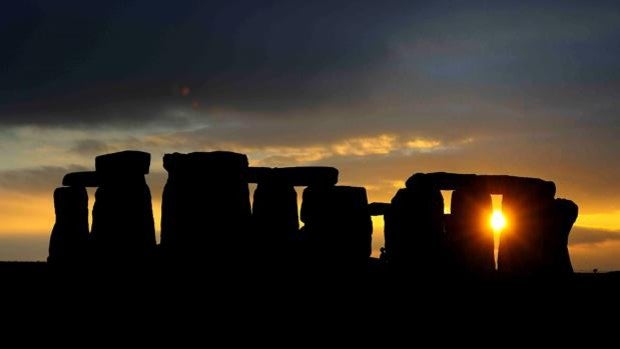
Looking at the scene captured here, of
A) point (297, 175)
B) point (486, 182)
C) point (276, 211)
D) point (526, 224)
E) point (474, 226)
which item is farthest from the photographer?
point (526, 224)

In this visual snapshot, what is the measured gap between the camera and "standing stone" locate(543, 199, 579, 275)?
27172mm

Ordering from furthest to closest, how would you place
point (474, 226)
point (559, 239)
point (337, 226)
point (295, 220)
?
point (559, 239) → point (474, 226) → point (295, 220) → point (337, 226)

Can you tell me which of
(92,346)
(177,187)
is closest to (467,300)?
(177,187)

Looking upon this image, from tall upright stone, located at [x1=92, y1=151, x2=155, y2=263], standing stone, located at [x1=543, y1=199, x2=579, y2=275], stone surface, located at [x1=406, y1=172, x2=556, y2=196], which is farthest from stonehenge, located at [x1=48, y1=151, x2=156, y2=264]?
standing stone, located at [x1=543, y1=199, x2=579, y2=275]

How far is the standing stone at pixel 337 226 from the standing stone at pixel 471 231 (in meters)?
3.27

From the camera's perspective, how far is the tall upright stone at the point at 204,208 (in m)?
20.0

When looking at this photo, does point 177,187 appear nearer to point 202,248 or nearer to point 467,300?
point 202,248

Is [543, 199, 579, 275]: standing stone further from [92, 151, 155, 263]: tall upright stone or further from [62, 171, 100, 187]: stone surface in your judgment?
[62, 171, 100, 187]: stone surface

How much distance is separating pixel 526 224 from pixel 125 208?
1160 cm

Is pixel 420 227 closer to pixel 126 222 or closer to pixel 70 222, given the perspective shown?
pixel 126 222

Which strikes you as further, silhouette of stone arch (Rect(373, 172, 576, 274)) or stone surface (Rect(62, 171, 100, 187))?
silhouette of stone arch (Rect(373, 172, 576, 274))

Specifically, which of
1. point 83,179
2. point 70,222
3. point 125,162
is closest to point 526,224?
point 125,162

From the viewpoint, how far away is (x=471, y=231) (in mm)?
27125

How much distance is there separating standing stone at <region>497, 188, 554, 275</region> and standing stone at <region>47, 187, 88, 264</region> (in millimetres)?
11976
